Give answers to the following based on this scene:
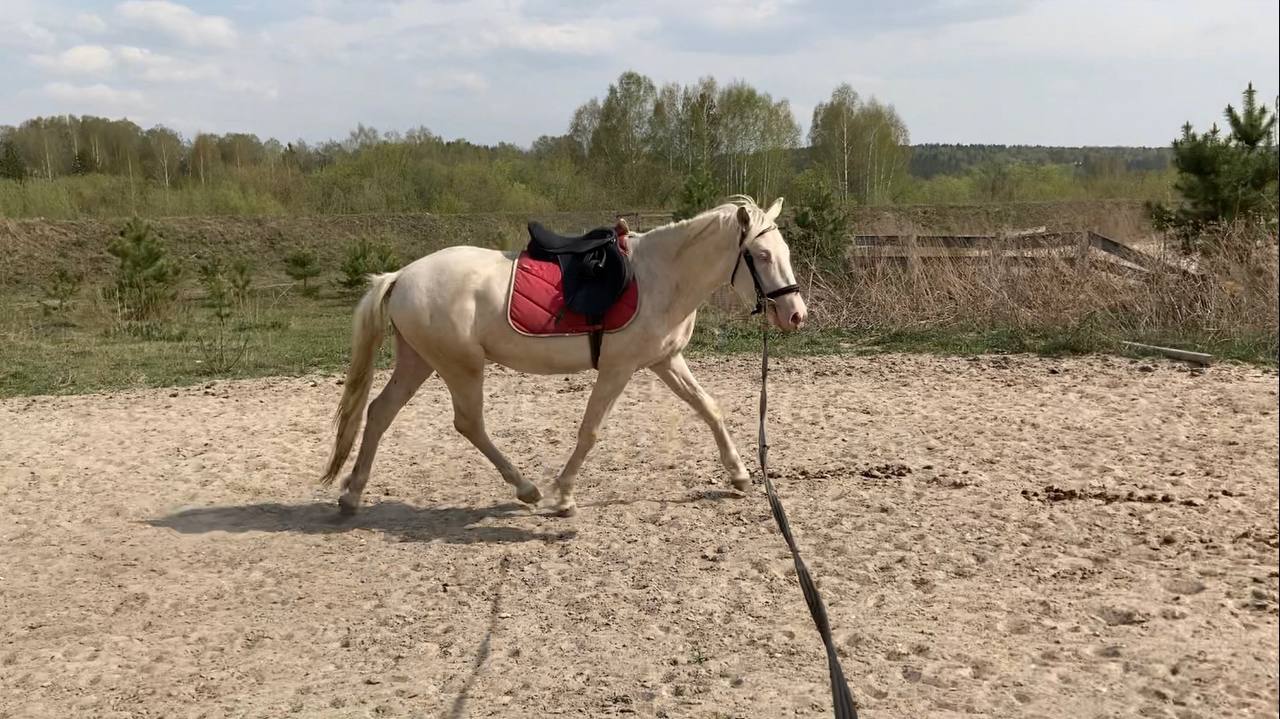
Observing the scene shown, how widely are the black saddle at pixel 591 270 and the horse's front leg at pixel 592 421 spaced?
13 cm

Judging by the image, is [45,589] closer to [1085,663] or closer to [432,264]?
[432,264]

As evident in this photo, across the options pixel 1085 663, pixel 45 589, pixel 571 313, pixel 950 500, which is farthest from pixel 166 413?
pixel 1085 663

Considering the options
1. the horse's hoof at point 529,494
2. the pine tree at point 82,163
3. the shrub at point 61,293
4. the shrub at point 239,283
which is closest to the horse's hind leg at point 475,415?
the horse's hoof at point 529,494

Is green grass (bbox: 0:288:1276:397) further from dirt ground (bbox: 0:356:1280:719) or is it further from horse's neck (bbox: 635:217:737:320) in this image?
horse's neck (bbox: 635:217:737:320)

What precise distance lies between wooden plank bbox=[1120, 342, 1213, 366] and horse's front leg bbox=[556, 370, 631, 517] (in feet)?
19.8

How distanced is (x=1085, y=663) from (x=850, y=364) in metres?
6.82

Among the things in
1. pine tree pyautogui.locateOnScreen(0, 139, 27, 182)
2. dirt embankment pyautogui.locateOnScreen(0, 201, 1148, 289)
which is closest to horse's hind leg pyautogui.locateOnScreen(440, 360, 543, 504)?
dirt embankment pyautogui.locateOnScreen(0, 201, 1148, 289)

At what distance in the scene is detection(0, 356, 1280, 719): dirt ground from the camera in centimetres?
371

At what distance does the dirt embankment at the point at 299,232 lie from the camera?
26766 millimetres

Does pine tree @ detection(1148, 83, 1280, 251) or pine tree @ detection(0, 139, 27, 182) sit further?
pine tree @ detection(0, 139, 27, 182)

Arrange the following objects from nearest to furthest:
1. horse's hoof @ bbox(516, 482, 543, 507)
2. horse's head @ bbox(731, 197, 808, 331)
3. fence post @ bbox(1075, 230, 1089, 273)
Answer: horse's head @ bbox(731, 197, 808, 331) < horse's hoof @ bbox(516, 482, 543, 507) < fence post @ bbox(1075, 230, 1089, 273)

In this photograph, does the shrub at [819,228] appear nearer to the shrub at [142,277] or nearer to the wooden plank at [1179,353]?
the wooden plank at [1179,353]

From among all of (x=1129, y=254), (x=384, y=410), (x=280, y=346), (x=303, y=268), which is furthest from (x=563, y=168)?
(x=384, y=410)

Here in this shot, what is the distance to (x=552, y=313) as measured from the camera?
18.4 feet
